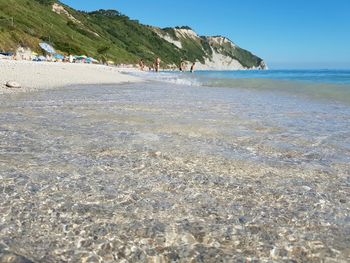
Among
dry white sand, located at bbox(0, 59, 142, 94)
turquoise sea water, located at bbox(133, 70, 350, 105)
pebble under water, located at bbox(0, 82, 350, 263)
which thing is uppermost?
dry white sand, located at bbox(0, 59, 142, 94)

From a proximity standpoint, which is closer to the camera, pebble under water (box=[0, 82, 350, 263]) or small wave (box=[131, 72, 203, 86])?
pebble under water (box=[0, 82, 350, 263])

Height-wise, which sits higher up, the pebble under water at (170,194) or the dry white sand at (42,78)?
the dry white sand at (42,78)

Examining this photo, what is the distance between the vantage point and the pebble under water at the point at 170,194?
3764mm

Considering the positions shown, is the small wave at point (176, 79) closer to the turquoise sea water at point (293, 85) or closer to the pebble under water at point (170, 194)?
the turquoise sea water at point (293, 85)

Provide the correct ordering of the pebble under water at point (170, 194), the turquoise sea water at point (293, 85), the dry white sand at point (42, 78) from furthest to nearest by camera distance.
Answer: the turquoise sea water at point (293, 85) < the dry white sand at point (42, 78) < the pebble under water at point (170, 194)

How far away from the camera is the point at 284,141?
28.3ft

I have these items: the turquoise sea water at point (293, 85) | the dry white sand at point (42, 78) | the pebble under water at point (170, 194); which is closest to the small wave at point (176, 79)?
the turquoise sea water at point (293, 85)

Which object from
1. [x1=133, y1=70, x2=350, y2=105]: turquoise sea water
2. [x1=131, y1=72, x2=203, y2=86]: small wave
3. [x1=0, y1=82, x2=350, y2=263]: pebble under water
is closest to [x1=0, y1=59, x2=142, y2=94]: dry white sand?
[x1=131, y1=72, x2=203, y2=86]: small wave

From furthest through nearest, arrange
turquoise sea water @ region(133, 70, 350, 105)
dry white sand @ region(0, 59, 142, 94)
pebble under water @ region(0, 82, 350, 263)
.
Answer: turquoise sea water @ region(133, 70, 350, 105) < dry white sand @ region(0, 59, 142, 94) < pebble under water @ region(0, 82, 350, 263)

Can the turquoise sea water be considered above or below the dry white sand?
below

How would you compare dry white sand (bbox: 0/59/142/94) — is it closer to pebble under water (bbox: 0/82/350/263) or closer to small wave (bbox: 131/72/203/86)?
small wave (bbox: 131/72/203/86)

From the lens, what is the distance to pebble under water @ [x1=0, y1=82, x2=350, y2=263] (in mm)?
3764

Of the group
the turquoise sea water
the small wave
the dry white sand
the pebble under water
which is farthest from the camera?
the small wave

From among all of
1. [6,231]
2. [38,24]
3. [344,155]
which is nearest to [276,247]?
[6,231]
